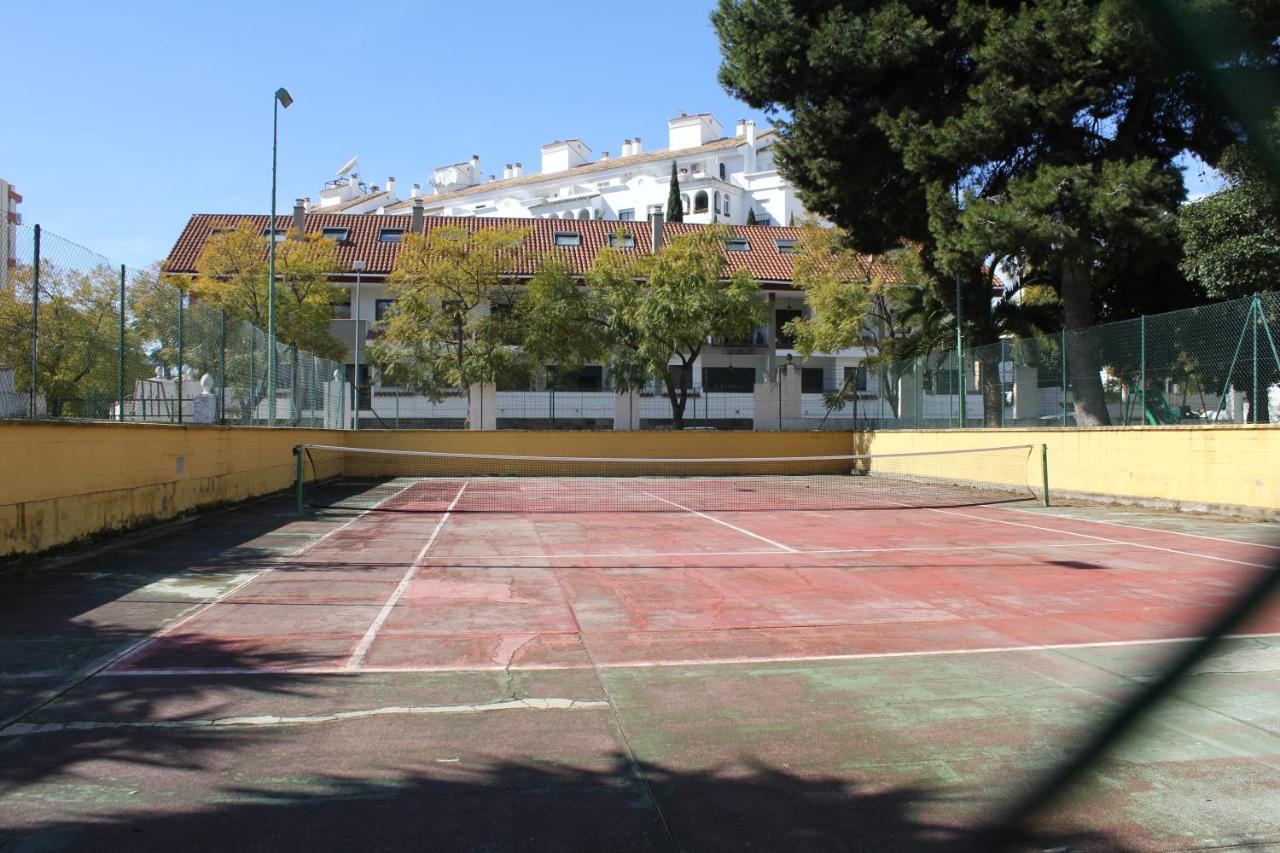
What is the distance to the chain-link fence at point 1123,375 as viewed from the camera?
1545cm

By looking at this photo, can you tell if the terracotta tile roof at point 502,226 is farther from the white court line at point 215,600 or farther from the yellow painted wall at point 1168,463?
the white court line at point 215,600

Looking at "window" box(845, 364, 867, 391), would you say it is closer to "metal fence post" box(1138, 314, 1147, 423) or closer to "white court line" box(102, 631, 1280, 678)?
"metal fence post" box(1138, 314, 1147, 423)

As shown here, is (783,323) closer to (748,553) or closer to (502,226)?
(502,226)

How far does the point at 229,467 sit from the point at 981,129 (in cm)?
1721

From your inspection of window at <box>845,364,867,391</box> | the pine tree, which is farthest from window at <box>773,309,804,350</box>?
the pine tree

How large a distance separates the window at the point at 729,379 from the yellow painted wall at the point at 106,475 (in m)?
32.6

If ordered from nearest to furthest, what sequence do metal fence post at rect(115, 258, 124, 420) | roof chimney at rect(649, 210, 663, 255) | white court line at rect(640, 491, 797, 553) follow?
1. metal fence post at rect(115, 258, 124, 420)
2. white court line at rect(640, 491, 797, 553)
3. roof chimney at rect(649, 210, 663, 255)

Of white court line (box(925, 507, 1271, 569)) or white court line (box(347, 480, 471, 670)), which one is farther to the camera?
white court line (box(925, 507, 1271, 569))

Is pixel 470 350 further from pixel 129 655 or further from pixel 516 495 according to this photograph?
pixel 129 655

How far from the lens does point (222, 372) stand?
1719cm

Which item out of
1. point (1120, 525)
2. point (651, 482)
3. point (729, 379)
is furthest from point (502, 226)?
point (1120, 525)

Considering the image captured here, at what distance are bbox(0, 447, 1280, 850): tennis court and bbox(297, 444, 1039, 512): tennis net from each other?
24.9ft

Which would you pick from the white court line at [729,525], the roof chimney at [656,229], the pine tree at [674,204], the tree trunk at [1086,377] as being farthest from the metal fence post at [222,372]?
the pine tree at [674,204]

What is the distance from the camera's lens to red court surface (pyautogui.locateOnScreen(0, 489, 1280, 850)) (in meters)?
3.73
